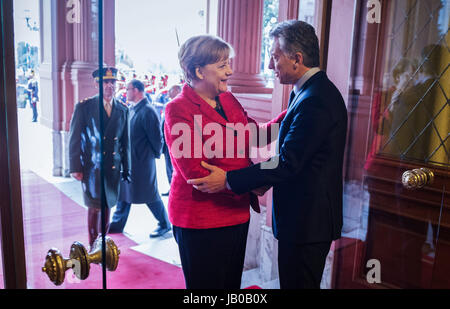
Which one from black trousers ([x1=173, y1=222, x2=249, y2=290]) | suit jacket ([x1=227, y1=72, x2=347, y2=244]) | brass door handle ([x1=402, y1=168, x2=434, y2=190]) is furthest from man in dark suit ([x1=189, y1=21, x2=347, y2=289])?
brass door handle ([x1=402, y1=168, x2=434, y2=190])

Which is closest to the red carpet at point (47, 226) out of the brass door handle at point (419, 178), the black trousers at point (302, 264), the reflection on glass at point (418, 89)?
the black trousers at point (302, 264)

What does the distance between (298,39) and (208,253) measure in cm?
77

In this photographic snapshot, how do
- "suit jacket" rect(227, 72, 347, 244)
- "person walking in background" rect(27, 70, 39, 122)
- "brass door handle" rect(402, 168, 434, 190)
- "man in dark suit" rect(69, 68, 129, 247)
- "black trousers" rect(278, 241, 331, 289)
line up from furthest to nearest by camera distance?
"brass door handle" rect(402, 168, 434, 190), "black trousers" rect(278, 241, 331, 289), "suit jacket" rect(227, 72, 347, 244), "person walking in background" rect(27, 70, 39, 122), "man in dark suit" rect(69, 68, 129, 247)

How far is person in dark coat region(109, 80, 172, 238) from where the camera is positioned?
131 inches

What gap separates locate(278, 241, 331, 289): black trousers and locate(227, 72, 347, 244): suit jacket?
0.03 metres

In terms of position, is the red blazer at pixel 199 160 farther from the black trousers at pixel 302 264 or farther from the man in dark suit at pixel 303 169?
the black trousers at pixel 302 264

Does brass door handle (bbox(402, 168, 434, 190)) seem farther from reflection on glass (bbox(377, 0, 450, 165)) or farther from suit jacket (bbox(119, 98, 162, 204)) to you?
suit jacket (bbox(119, 98, 162, 204))

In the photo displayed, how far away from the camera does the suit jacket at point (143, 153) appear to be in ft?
10.9

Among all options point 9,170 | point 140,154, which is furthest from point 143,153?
point 9,170

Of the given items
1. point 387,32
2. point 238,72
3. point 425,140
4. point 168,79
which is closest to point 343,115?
point 425,140

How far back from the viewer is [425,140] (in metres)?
1.78

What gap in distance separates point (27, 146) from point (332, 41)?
1562 millimetres

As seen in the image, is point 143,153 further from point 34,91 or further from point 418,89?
point 34,91
